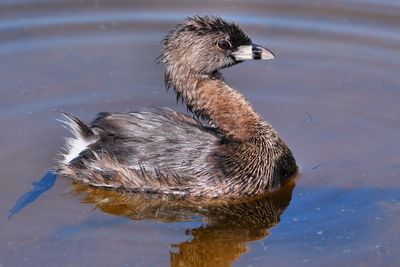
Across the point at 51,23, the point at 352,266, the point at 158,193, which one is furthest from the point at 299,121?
the point at 51,23

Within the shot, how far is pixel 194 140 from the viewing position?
28.0ft

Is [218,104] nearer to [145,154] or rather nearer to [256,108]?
[145,154]

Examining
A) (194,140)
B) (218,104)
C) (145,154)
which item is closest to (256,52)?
(218,104)

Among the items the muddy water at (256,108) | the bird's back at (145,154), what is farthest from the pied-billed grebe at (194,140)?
the muddy water at (256,108)

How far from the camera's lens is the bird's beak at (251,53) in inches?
339

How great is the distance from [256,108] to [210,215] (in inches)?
69.0

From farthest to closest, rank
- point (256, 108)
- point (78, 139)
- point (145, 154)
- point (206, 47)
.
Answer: point (256, 108), point (78, 139), point (206, 47), point (145, 154)

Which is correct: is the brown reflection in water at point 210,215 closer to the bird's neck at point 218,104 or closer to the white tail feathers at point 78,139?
the white tail feathers at point 78,139

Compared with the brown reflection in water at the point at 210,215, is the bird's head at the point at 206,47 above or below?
above

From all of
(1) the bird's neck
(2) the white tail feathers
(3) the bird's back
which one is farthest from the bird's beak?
(2) the white tail feathers

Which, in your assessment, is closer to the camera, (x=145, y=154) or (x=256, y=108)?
(x=145, y=154)

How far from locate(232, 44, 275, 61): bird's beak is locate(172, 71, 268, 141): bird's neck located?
0.27 metres

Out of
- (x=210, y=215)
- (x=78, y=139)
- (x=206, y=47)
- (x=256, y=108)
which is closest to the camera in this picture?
(x=210, y=215)

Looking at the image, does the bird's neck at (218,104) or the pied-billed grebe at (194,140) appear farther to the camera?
the bird's neck at (218,104)
